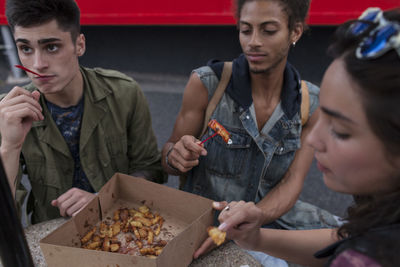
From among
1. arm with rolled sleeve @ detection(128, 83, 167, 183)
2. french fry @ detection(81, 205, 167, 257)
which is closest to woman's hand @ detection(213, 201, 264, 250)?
french fry @ detection(81, 205, 167, 257)

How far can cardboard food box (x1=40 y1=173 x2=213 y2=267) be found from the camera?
0.81 meters

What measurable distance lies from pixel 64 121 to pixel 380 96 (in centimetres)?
131

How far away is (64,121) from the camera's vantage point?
58.5 inches

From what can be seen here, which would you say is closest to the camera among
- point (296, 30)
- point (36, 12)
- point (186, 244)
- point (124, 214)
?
point (186, 244)

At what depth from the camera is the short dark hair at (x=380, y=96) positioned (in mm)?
586

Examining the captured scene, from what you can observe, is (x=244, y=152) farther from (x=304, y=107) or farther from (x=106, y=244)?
(x=106, y=244)

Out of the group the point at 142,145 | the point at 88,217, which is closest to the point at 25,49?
the point at 142,145

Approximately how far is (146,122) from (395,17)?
4.15 ft

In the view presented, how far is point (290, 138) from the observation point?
144 cm

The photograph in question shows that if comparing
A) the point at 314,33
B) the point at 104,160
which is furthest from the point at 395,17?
the point at 314,33

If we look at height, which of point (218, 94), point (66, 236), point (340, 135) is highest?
point (340, 135)

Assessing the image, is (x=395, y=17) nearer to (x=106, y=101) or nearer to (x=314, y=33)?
(x=106, y=101)

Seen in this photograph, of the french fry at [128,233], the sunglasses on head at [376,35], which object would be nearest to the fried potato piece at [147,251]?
the french fry at [128,233]

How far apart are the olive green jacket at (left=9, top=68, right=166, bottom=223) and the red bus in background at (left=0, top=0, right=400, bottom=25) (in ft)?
6.48
